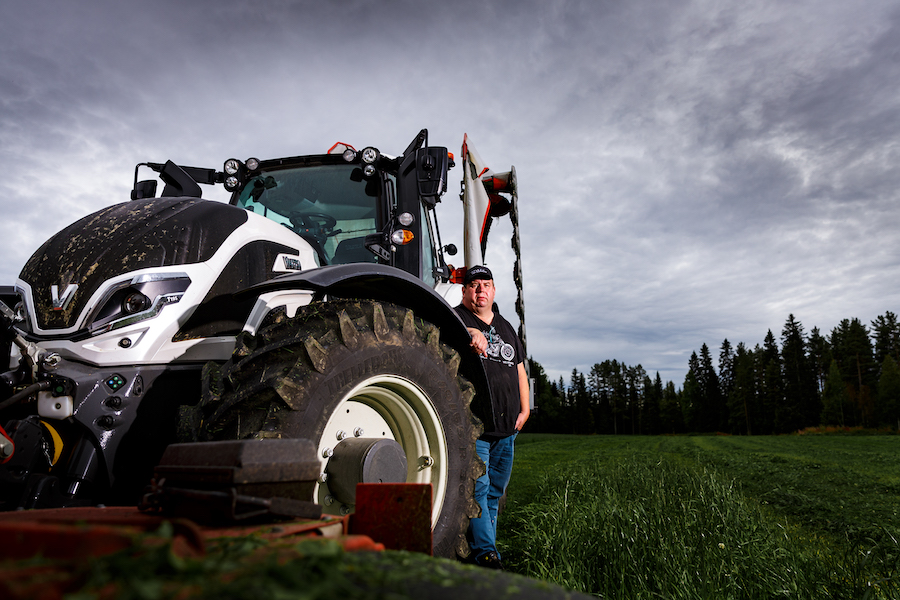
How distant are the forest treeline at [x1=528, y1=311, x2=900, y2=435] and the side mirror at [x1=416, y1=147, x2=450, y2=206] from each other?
2307 inches

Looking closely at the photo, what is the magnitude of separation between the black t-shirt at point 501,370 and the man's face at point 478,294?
7 centimetres

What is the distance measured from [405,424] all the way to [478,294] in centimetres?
167

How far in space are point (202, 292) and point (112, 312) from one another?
37 centimetres

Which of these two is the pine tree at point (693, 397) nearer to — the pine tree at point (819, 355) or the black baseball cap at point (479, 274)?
the pine tree at point (819, 355)

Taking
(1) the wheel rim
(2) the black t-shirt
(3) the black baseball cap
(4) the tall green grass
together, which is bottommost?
(4) the tall green grass

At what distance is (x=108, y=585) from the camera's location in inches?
24.5

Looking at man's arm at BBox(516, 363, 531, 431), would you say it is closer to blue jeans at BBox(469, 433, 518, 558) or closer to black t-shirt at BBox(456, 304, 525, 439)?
black t-shirt at BBox(456, 304, 525, 439)

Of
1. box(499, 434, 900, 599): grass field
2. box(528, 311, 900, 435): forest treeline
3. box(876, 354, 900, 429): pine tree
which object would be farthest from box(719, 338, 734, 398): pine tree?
box(499, 434, 900, 599): grass field

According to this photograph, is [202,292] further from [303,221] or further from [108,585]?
[108,585]

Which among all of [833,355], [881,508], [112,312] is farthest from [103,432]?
[833,355]

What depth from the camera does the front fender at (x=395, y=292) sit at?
2271mm

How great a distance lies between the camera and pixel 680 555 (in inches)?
121

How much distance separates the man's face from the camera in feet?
13.7

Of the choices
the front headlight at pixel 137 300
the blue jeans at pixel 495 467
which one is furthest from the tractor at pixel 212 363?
the blue jeans at pixel 495 467
